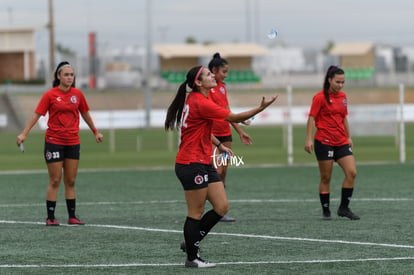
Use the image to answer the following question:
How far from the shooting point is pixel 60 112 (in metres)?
14.1

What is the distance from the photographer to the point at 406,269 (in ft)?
33.0

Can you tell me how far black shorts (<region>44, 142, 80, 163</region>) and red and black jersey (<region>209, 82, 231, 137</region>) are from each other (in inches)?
79.7

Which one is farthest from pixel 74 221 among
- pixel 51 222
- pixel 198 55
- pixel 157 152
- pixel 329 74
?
pixel 198 55

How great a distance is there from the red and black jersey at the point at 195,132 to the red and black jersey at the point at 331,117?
4.35 m

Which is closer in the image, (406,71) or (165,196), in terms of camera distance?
(165,196)

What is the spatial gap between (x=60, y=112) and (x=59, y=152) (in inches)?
21.7

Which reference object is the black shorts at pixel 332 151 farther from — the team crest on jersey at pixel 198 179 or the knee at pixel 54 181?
the team crest on jersey at pixel 198 179

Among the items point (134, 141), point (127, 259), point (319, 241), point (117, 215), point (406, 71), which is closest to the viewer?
point (127, 259)

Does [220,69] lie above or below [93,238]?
above

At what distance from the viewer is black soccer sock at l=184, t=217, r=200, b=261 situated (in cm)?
1040

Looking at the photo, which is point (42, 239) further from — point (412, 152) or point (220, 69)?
point (412, 152)

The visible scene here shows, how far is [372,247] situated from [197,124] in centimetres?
274

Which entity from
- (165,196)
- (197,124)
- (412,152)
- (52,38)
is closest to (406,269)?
(197,124)

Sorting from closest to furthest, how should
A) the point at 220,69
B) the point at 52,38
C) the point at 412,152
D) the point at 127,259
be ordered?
the point at 127,259, the point at 220,69, the point at 412,152, the point at 52,38
